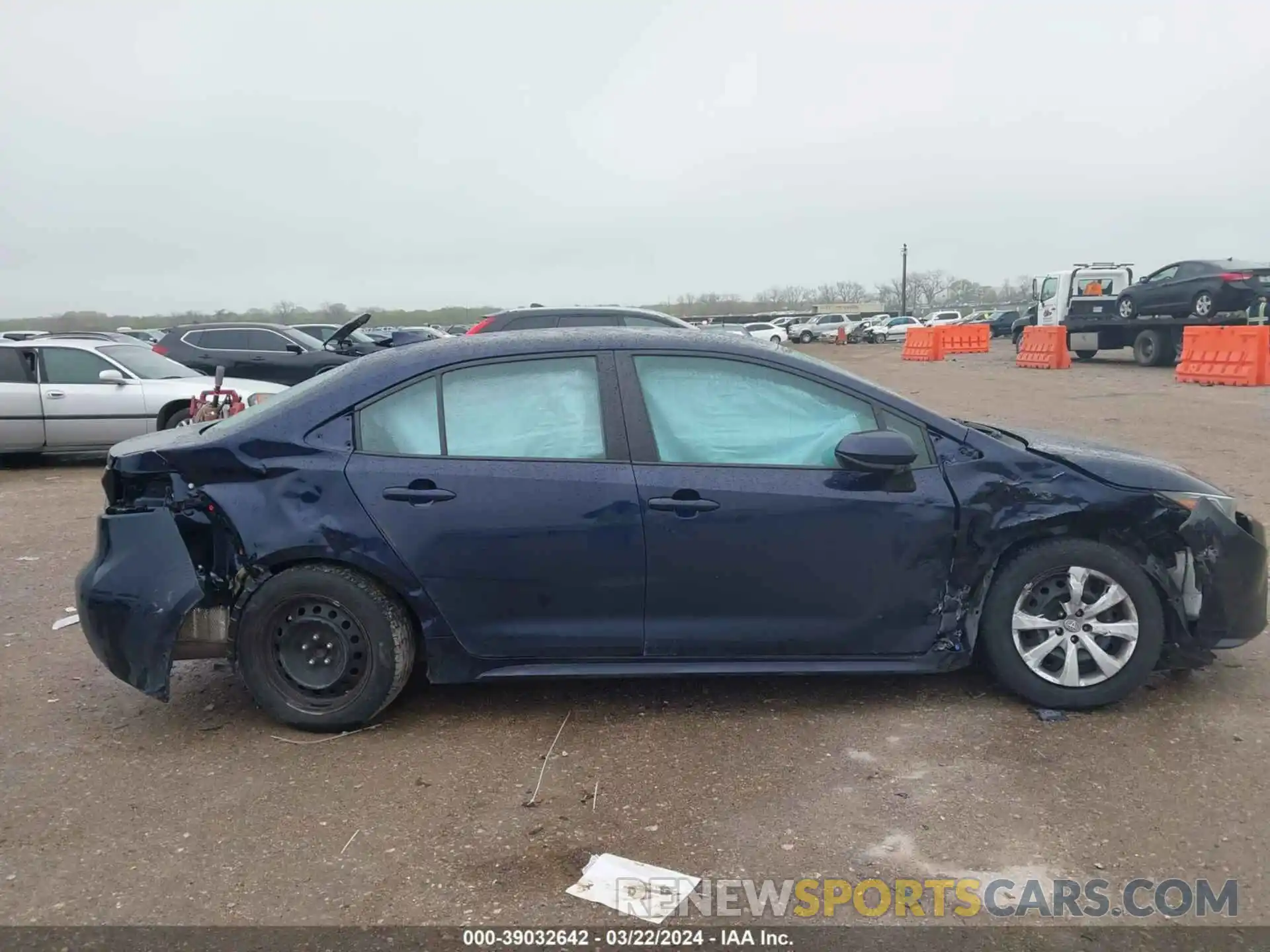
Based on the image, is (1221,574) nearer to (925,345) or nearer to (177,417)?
(177,417)

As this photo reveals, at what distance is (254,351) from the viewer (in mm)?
16078

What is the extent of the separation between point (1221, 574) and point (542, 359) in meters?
A: 2.83

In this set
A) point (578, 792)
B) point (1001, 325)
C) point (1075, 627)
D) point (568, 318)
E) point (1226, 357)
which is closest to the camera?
point (578, 792)

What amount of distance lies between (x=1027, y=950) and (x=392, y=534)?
99.3 inches

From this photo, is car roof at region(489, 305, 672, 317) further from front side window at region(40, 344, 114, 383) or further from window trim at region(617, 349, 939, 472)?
window trim at region(617, 349, 939, 472)

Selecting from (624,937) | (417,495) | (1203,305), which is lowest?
(624,937)

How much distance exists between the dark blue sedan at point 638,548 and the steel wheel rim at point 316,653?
10 millimetres

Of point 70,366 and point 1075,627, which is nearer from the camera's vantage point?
point 1075,627

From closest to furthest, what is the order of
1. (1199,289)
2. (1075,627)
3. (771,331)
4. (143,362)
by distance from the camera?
(1075,627) < (143,362) < (1199,289) < (771,331)

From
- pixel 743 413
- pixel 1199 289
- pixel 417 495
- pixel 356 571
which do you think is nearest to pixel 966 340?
Answer: pixel 1199 289

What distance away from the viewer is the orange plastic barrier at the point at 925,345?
3148 centimetres

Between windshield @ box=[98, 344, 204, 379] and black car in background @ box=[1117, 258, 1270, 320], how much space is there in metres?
19.6

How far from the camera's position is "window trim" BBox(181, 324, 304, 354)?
634 inches

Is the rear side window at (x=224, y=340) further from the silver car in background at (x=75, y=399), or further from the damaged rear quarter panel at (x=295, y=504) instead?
the damaged rear quarter panel at (x=295, y=504)
